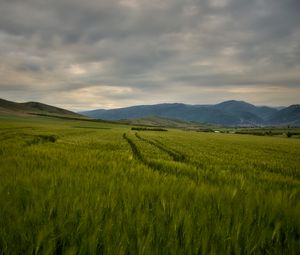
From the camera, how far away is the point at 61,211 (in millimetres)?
2787

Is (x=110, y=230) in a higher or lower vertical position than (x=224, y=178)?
higher

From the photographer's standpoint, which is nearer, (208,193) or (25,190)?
(25,190)

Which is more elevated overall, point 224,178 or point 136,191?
point 136,191

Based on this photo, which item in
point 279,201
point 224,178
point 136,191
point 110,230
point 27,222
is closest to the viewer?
point 110,230

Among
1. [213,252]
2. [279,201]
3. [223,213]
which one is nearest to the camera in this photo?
[213,252]

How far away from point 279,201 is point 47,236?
2.93 m

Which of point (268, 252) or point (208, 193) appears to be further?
point (208, 193)

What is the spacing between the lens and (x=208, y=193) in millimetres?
4145

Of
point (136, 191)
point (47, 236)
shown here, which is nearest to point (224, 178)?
point (136, 191)

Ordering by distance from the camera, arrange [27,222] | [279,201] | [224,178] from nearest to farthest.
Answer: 1. [27,222]
2. [279,201]
3. [224,178]

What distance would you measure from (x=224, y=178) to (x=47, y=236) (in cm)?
618

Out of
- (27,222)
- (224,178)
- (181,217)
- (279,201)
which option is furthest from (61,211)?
(224,178)

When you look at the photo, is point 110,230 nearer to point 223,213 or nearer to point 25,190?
point 223,213

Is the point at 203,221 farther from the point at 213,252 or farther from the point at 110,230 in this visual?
the point at 110,230
